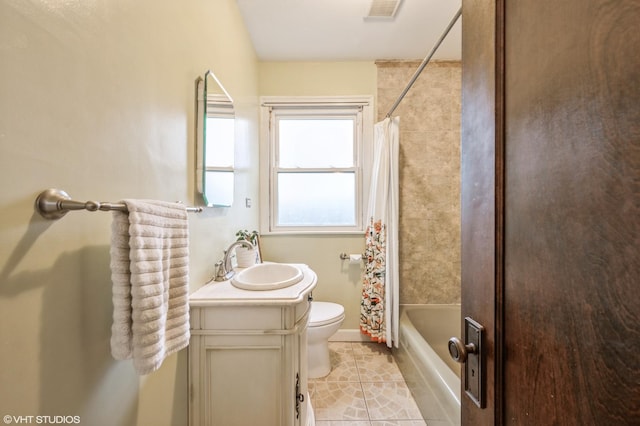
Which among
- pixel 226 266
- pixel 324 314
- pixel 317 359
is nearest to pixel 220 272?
pixel 226 266

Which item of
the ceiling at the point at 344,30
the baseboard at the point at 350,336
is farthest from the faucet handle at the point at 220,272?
the ceiling at the point at 344,30

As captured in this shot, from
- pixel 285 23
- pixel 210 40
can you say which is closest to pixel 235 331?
pixel 210 40

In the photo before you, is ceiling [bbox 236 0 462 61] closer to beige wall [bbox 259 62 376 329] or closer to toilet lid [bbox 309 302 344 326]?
beige wall [bbox 259 62 376 329]

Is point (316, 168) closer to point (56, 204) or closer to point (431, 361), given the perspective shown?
point (431, 361)

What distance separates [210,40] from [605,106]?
1.63m

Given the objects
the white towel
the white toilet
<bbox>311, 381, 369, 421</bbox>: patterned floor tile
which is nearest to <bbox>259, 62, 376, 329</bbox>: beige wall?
the white toilet

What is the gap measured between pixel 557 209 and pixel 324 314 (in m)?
1.78

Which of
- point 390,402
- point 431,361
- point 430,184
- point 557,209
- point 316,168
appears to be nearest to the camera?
point 557,209

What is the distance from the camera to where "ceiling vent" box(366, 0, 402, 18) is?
181 centimetres

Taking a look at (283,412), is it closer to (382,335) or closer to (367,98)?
(382,335)

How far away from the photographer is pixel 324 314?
1.98 metres

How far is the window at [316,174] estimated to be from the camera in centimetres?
252

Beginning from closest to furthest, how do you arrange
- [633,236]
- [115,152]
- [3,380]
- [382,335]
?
[633,236]
[3,380]
[115,152]
[382,335]

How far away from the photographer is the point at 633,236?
12.1 inches
